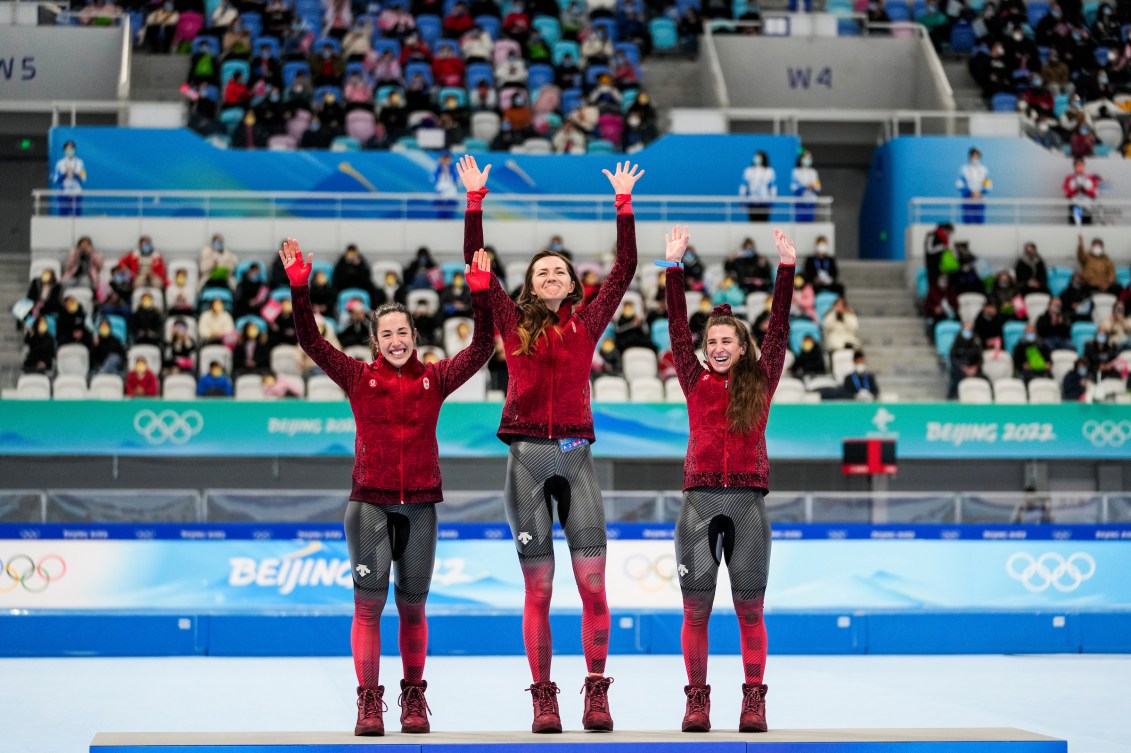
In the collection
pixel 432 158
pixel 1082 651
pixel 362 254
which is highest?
pixel 432 158

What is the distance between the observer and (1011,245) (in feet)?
72.1

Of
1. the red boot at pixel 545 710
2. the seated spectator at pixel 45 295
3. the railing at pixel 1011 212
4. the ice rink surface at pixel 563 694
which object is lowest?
the ice rink surface at pixel 563 694

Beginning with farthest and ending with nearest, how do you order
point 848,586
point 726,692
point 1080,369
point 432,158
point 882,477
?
point 432,158, point 1080,369, point 882,477, point 848,586, point 726,692

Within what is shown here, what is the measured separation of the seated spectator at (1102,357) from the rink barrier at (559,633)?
720 cm

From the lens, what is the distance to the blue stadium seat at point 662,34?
2627 centimetres

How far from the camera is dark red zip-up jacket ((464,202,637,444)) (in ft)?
21.1

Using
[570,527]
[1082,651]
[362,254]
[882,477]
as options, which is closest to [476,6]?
[362,254]

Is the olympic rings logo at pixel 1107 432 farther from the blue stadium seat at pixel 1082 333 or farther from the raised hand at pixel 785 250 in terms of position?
the raised hand at pixel 785 250

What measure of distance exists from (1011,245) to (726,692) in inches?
560

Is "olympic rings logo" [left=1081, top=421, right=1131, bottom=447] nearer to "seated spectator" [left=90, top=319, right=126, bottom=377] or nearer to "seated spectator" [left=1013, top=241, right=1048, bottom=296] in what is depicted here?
"seated spectator" [left=1013, top=241, right=1048, bottom=296]

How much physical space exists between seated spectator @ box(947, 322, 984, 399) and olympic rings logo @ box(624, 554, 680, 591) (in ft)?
24.5

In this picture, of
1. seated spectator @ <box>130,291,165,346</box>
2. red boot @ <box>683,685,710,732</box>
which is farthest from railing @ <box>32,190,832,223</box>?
red boot @ <box>683,685,710,732</box>

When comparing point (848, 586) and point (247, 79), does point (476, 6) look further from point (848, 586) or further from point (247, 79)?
point (848, 586)

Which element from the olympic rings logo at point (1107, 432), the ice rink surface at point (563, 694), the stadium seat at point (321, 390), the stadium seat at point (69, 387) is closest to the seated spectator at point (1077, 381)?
the olympic rings logo at point (1107, 432)
